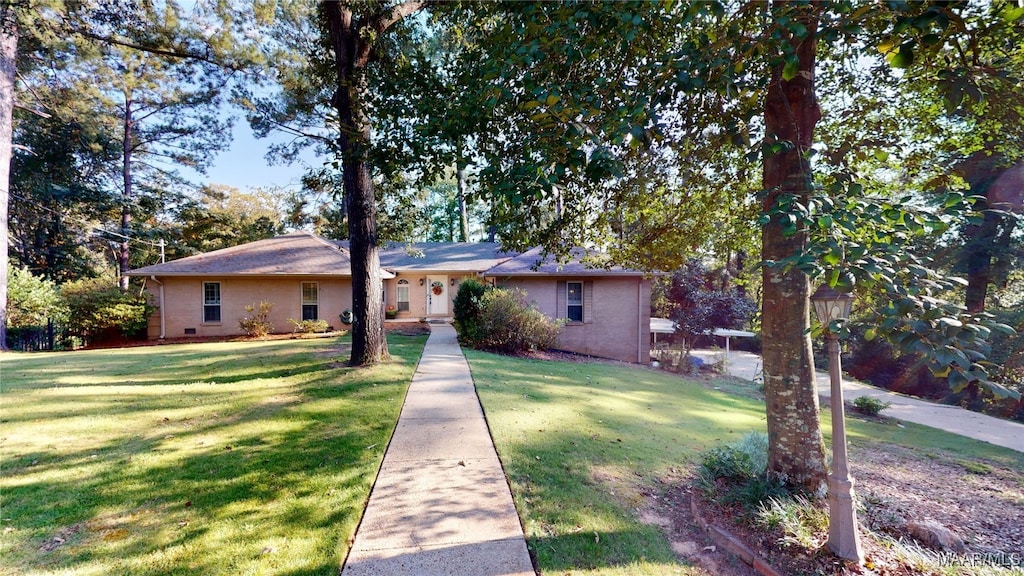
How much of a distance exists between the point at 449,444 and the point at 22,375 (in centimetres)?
987

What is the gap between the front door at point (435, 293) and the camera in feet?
67.4

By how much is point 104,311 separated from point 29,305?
6.62 ft

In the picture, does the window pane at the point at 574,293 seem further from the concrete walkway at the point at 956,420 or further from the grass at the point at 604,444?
the concrete walkway at the point at 956,420

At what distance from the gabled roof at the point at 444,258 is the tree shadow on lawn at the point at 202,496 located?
1373cm

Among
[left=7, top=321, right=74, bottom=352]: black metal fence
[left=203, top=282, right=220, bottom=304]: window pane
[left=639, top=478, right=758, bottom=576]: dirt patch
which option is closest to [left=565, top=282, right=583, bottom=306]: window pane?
[left=639, top=478, right=758, bottom=576]: dirt patch

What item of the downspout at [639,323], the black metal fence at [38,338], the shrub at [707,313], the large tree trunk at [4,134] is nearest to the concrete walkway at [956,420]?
the shrub at [707,313]

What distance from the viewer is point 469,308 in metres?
12.8

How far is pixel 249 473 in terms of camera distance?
4.01 m

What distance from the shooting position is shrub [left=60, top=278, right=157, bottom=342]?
14328mm

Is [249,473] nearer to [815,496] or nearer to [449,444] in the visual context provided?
[449,444]

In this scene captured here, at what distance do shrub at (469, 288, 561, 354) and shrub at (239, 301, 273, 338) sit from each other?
8654mm

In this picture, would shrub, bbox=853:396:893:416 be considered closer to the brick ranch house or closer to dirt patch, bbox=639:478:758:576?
the brick ranch house

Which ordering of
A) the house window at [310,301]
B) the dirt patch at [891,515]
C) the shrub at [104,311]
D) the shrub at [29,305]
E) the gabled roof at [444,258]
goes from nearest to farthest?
1. the dirt patch at [891,515]
2. the shrub at [29,305]
3. the shrub at [104,311]
4. the house window at [310,301]
5. the gabled roof at [444,258]

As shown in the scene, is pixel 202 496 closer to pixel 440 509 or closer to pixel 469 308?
pixel 440 509
